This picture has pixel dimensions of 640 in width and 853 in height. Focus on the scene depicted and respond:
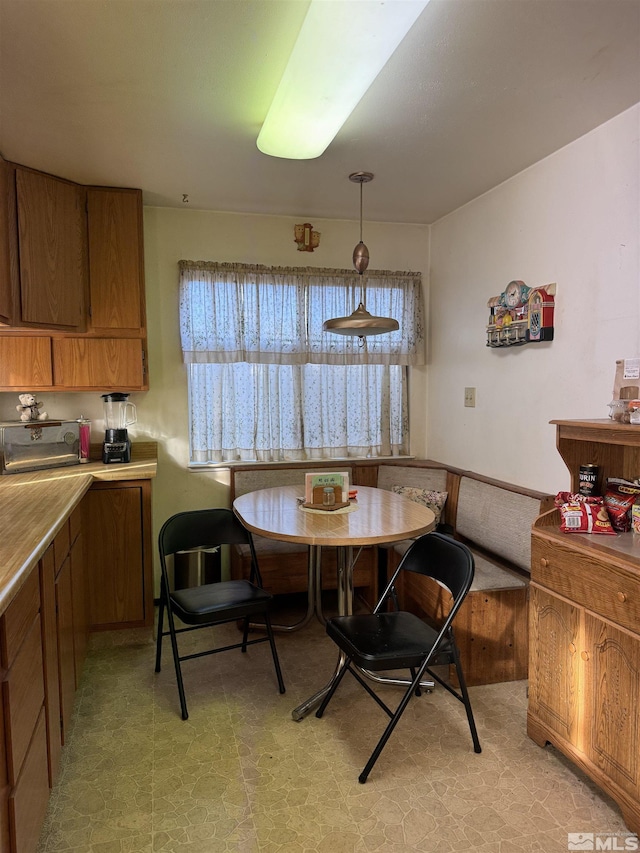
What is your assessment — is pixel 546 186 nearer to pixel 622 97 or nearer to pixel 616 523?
pixel 622 97

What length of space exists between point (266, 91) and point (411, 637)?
2150 millimetres

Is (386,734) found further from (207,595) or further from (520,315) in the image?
(520,315)

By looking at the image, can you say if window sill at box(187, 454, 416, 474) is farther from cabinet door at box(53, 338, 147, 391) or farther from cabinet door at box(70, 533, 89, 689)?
cabinet door at box(70, 533, 89, 689)

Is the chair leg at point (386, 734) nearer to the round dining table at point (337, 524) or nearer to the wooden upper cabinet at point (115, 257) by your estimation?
the round dining table at point (337, 524)

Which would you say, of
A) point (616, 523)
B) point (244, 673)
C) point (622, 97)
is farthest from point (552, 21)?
point (244, 673)

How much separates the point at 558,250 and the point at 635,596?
66.8 inches

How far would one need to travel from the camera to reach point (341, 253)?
12.3 feet

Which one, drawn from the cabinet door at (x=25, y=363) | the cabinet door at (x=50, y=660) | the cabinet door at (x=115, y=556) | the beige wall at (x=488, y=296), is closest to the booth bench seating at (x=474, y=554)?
the beige wall at (x=488, y=296)

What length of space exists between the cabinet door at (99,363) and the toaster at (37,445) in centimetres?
27

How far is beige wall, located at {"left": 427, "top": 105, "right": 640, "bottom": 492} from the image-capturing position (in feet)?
7.52

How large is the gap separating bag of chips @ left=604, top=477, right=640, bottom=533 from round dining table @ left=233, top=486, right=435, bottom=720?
2.23ft

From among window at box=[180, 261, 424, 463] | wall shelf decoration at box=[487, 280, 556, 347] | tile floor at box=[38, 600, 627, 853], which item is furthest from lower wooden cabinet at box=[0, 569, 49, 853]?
wall shelf decoration at box=[487, 280, 556, 347]

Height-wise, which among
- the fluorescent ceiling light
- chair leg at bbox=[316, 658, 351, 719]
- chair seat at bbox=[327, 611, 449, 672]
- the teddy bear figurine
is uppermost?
the fluorescent ceiling light

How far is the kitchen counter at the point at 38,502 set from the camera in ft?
4.86
